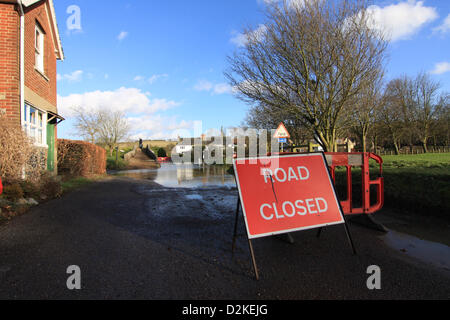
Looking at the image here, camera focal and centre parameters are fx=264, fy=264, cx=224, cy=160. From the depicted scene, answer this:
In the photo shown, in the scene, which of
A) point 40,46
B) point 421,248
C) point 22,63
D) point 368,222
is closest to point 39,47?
point 40,46

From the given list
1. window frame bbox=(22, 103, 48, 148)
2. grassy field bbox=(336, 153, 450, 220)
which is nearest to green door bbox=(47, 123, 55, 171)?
window frame bbox=(22, 103, 48, 148)

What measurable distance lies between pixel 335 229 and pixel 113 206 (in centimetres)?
548

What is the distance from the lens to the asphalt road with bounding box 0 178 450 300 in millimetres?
2727

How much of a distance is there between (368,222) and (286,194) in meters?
2.45

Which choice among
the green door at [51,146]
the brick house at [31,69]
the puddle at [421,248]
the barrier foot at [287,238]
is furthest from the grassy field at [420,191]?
the green door at [51,146]

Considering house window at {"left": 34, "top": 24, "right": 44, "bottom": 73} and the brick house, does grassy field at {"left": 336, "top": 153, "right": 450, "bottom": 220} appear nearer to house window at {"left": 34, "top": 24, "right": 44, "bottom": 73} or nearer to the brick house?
the brick house

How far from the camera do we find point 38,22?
9.93m

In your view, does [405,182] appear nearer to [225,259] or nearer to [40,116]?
[225,259]

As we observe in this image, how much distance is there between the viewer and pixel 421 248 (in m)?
4.04

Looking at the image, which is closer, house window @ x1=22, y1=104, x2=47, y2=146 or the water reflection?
house window @ x1=22, y1=104, x2=47, y2=146

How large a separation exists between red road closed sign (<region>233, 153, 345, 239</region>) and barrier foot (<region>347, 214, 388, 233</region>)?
1.64 meters

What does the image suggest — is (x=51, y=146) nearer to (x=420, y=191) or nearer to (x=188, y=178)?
(x=188, y=178)

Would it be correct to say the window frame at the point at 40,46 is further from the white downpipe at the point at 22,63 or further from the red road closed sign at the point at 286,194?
the red road closed sign at the point at 286,194
